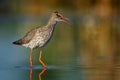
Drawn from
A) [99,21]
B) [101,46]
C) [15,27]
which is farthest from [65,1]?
[101,46]

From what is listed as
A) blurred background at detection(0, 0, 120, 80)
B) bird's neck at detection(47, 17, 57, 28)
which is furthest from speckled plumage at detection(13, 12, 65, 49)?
blurred background at detection(0, 0, 120, 80)

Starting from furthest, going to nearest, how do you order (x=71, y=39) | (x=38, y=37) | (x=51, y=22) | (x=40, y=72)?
1. (x=71, y=39)
2. (x=51, y=22)
3. (x=38, y=37)
4. (x=40, y=72)

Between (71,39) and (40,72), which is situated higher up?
(71,39)

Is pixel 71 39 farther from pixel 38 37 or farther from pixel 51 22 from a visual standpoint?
pixel 38 37

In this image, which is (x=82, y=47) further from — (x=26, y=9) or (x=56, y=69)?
(x=26, y=9)

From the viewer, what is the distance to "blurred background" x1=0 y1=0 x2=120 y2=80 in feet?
40.9

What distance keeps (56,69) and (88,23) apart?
1206 cm

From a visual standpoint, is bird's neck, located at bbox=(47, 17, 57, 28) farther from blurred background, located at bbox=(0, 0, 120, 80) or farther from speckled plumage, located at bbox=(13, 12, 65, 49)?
blurred background, located at bbox=(0, 0, 120, 80)

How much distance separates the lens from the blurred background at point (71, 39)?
40.9ft

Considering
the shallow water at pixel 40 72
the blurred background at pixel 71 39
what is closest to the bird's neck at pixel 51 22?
the blurred background at pixel 71 39

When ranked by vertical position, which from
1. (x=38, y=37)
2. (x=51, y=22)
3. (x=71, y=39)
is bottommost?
(x=38, y=37)

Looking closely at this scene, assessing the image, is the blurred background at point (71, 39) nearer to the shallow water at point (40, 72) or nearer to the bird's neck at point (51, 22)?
the shallow water at point (40, 72)

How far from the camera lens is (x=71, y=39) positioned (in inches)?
776

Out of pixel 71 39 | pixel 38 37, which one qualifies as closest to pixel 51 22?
pixel 38 37
